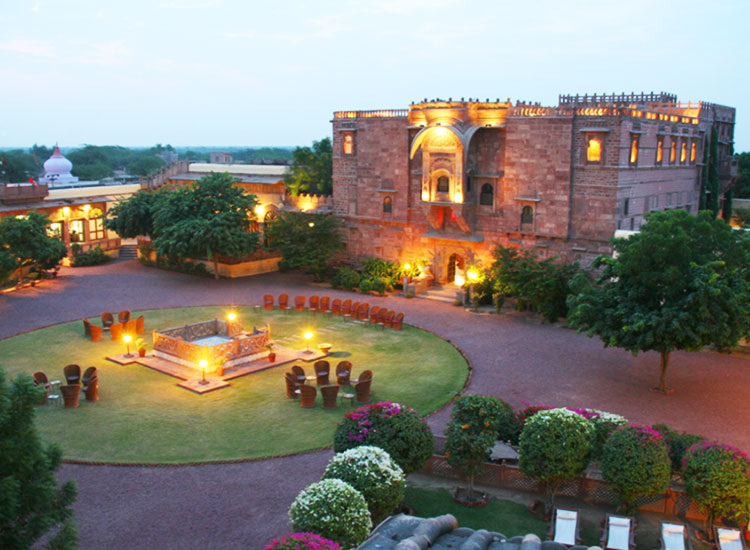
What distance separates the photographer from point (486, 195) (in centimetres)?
3612

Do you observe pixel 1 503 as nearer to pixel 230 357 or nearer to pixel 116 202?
pixel 230 357

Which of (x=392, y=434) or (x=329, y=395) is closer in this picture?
(x=392, y=434)

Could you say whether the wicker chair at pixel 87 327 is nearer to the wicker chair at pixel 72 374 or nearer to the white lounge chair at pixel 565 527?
the wicker chair at pixel 72 374

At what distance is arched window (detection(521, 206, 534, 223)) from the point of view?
34344 millimetres

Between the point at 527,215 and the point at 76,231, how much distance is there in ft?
104

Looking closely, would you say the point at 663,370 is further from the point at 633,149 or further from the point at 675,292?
the point at 633,149

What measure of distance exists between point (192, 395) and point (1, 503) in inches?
473

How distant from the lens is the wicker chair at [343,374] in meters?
22.4

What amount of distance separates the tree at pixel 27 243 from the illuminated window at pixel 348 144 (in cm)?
1717

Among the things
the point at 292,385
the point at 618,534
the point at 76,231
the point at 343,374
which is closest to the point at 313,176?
the point at 76,231

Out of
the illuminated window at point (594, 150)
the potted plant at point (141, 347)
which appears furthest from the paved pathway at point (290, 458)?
the illuminated window at point (594, 150)

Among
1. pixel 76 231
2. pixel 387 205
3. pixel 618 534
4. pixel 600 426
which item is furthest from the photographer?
pixel 76 231

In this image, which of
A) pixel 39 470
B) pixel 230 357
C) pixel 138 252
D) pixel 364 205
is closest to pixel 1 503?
pixel 39 470

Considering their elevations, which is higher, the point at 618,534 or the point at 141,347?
the point at 141,347
